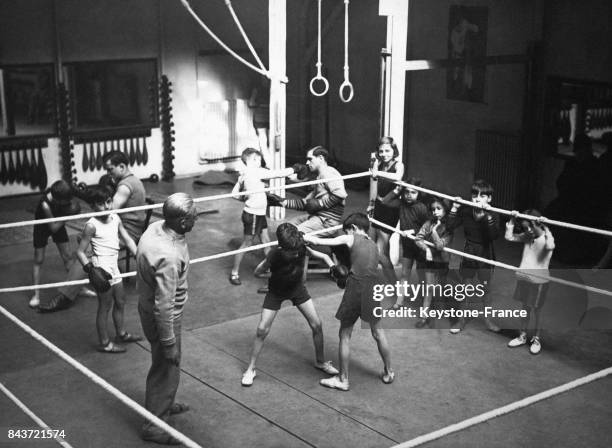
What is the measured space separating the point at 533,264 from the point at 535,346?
62 cm

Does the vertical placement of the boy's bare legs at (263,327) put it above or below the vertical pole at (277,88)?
below

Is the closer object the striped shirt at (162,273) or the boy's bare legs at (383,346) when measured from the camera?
the striped shirt at (162,273)

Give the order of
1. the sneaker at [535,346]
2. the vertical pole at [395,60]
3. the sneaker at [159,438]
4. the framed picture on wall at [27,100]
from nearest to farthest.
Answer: the sneaker at [159,438], the sneaker at [535,346], the vertical pole at [395,60], the framed picture on wall at [27,100]

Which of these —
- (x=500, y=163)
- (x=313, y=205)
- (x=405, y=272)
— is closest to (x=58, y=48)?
(x=313, y=205)

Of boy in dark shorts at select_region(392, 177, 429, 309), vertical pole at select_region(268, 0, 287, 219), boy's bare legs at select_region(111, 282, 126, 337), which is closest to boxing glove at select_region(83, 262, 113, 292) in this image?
boy's bare legs at select_region(111, 282, 126, 337)

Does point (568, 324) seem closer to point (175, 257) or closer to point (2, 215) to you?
point (175, 257)

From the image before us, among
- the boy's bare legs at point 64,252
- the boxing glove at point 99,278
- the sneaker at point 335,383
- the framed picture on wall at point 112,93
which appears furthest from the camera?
the framed picture on wall at point 112,93

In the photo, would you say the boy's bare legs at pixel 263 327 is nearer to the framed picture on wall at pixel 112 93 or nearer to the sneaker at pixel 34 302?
the sneaker at pixel 34 302

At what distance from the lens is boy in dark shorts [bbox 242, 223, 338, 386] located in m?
5.35

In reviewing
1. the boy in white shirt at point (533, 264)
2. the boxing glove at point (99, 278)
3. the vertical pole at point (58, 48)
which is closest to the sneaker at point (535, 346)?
the boy in white shirt at point (533, 264)

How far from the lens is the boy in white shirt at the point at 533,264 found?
598cm

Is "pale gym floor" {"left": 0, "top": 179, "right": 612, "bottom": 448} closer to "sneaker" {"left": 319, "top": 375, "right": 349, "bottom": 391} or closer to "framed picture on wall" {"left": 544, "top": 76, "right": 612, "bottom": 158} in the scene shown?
"sneaker" {"left": 319, "top": 375, "right": 349, "bottom": 391}

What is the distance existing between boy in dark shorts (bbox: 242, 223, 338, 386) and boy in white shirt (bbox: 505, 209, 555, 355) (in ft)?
5.11

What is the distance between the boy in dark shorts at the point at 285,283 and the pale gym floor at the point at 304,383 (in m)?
0.28
